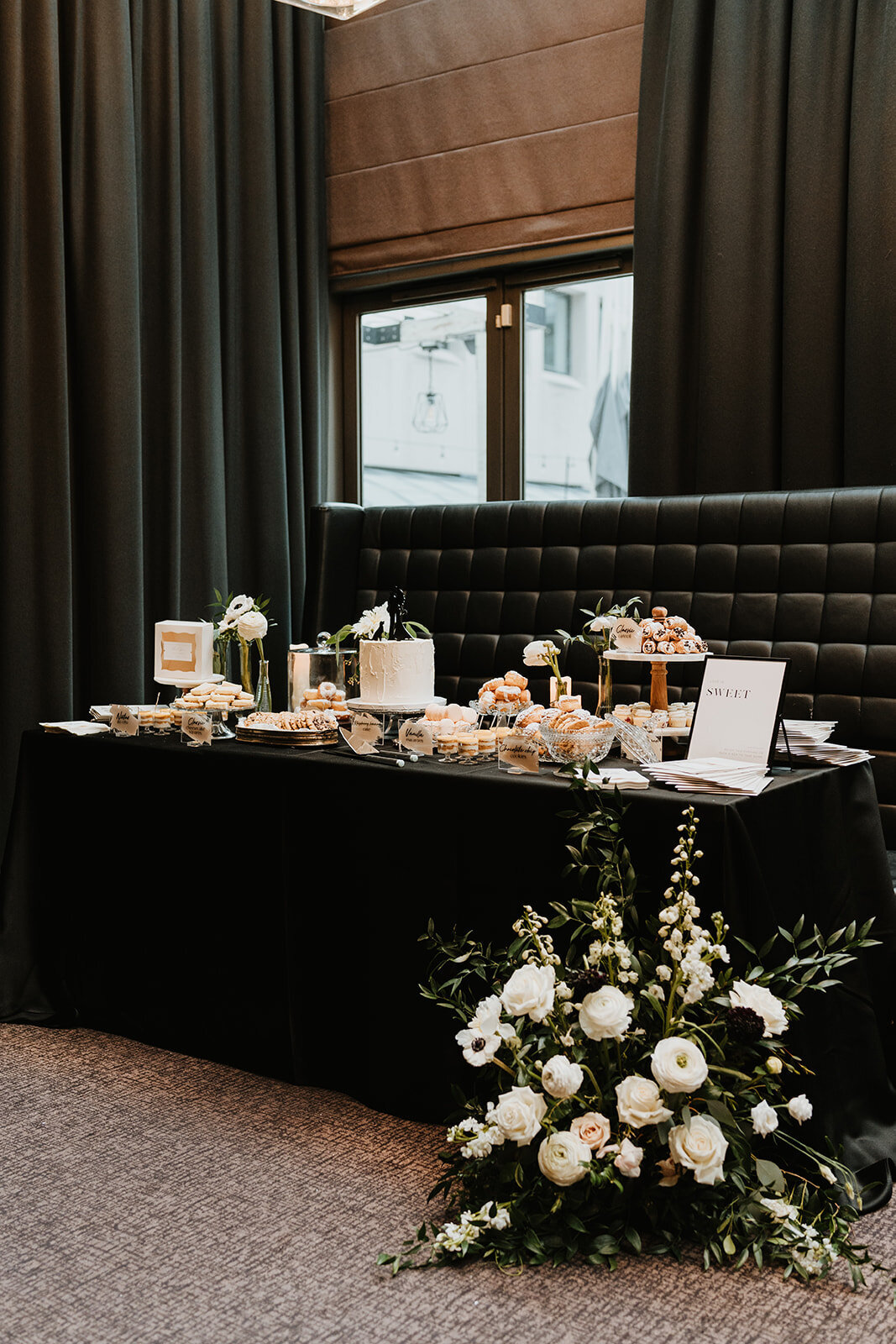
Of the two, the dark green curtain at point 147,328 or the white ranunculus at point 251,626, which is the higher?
the dark green curtain at point 147,328

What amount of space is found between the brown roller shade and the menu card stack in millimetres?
2414

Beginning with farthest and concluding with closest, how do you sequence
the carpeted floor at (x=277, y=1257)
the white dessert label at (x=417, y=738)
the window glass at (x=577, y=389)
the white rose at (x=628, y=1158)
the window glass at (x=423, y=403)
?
the window glass at (x=423, y=403), the window glass at (x=577, y=389), the white dessert label at (x=417, y=738), the white rose at (x=628, y=1158), the carpeted floor at (x=277, y=1257)

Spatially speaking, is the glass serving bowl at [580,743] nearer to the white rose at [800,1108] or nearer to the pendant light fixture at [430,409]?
the white rose at [800,1108]

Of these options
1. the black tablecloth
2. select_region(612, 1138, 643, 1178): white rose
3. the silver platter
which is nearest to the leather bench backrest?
the black tablecloth

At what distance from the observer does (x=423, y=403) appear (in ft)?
16.0

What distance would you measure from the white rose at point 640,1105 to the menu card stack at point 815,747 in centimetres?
69

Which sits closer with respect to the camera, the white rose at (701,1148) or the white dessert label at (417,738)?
the white rose at (701,1148)

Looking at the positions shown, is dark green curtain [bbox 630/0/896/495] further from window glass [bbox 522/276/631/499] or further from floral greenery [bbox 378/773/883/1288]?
floral greenery [bbox 378/773/883/1288]

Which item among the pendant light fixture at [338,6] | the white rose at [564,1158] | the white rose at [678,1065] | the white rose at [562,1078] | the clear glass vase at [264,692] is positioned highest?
the pendant light fixture at [338,6]

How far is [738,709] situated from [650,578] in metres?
1.39

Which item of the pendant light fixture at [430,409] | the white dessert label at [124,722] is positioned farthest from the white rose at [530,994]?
the pendant light fixture at [430,409]

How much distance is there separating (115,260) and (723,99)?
1.97 meters

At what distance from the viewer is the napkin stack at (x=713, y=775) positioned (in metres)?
1.96

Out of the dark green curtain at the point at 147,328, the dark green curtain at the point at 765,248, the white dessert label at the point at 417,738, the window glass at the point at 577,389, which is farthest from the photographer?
the window glass at the point at 577,389
